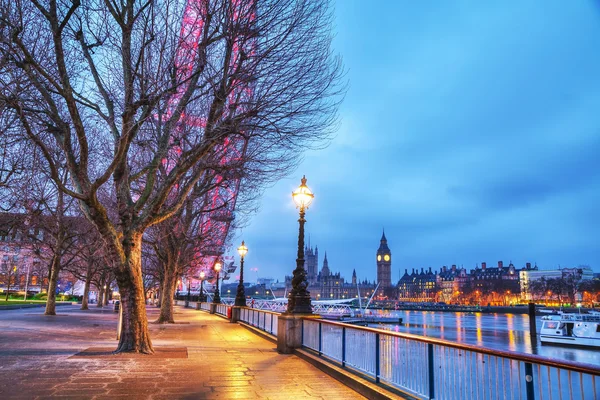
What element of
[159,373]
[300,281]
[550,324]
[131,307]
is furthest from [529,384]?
[550,324]

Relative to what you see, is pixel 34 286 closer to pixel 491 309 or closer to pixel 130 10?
pixel 130 10

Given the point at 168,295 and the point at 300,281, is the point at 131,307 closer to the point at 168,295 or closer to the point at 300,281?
the point at 300,281

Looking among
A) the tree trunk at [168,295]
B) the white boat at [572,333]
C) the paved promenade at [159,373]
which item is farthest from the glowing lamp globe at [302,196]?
the white boat at [572,333]

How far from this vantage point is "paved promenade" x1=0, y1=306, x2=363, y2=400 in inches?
322

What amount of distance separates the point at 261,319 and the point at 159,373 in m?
11.3

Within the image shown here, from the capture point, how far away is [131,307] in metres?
13.0

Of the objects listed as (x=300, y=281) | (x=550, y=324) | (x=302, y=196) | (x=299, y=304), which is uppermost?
(x=302, y=196)

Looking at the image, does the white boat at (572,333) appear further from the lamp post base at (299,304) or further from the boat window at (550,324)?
the lamp post base at (299,304)

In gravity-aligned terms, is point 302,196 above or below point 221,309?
above

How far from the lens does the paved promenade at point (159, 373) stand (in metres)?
8.18

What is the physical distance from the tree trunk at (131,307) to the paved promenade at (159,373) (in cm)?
57

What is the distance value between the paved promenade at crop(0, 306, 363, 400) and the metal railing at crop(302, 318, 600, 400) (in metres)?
0.81

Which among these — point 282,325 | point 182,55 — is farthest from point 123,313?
point 182,55

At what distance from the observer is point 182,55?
43.7ft
